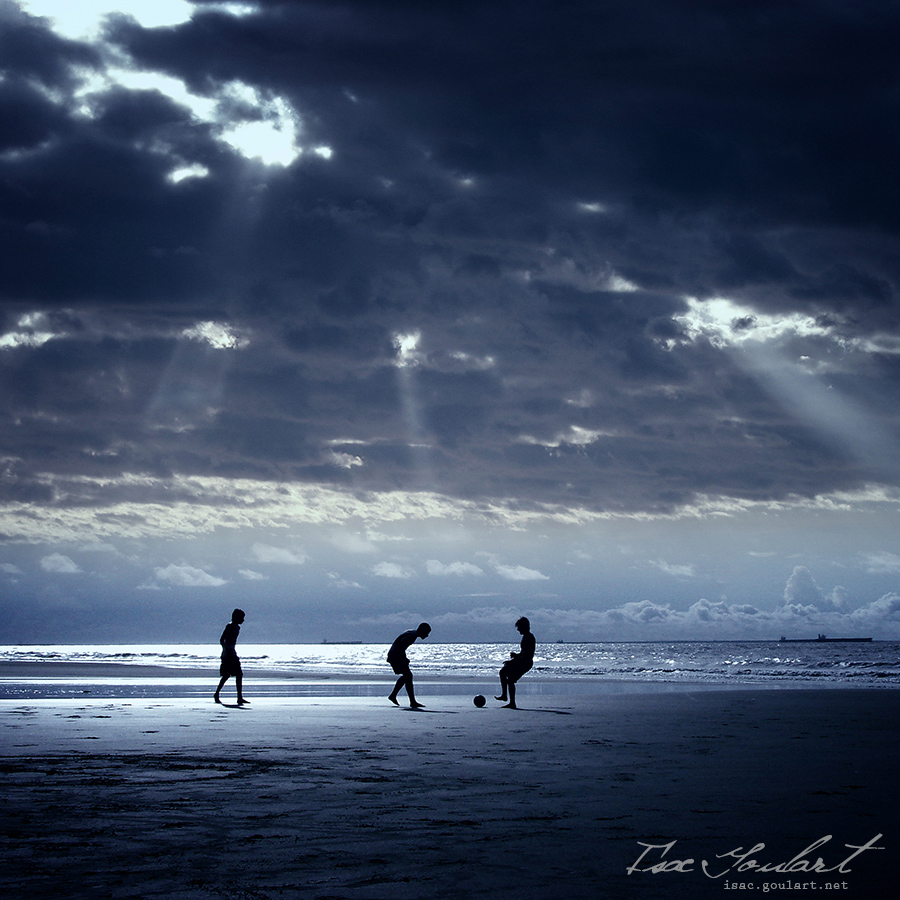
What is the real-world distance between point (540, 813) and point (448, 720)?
9.88m

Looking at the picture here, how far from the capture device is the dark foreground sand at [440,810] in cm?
554

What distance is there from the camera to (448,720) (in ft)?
56.8

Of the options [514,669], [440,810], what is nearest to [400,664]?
[514,669]

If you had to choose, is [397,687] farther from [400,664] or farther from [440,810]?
[440,810]

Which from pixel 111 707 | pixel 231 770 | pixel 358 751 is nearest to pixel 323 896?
pixel 231 770

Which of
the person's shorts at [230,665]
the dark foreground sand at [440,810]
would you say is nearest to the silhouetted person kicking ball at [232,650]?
the person's shorts at [230,665]

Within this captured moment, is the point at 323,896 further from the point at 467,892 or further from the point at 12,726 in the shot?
the point at 12,726
